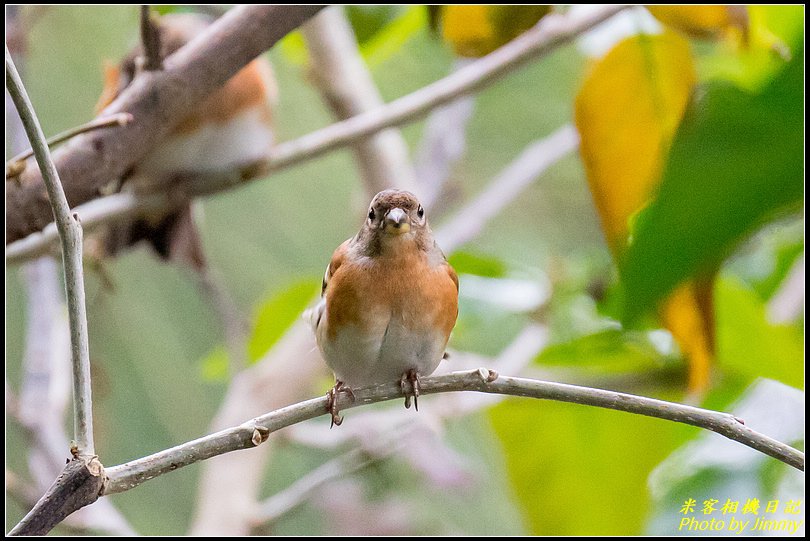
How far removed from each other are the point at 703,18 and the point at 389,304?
38 centimetres

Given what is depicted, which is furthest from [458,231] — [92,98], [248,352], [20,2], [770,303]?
[20,2]

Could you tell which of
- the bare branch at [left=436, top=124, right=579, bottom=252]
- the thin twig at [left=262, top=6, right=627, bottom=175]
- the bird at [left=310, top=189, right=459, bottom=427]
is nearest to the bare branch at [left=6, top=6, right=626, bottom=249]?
the thin twig at [left=262, top=6, right=627, bottom=175]

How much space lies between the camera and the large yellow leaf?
26.8 inches

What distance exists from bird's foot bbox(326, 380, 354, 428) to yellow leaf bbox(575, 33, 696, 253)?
25 cm

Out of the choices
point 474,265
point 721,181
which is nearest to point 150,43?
point 721,181

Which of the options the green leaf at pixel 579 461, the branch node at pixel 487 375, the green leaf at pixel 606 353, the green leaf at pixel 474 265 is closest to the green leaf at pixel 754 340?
the green leaf at pixel 606 353

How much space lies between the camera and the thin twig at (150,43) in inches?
26.7

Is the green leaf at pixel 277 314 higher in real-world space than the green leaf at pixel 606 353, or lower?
higher

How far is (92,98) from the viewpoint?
4.68 ft

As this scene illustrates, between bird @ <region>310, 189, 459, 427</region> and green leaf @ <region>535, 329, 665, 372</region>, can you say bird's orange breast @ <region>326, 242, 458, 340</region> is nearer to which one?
bird @ <region>310, 189, 459, 427</region>

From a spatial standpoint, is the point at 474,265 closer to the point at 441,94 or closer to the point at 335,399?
the point at 441,94

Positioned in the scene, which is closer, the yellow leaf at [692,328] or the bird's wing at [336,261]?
the yellow leaf at [692,328]

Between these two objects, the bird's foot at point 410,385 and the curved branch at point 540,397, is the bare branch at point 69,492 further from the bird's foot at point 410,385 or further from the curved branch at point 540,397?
the bird's foot at point 410,385

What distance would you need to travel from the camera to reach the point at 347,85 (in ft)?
4.73
